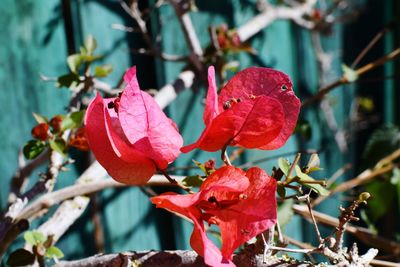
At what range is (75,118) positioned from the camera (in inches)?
27.2

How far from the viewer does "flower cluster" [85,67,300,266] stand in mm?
416

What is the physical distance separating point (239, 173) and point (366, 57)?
1.63m

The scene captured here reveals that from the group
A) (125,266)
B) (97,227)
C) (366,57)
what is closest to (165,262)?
(125,266)

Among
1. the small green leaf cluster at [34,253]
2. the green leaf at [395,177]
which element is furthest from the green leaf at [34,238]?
the green leaf at [395,177]

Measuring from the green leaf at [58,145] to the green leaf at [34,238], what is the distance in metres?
0.10

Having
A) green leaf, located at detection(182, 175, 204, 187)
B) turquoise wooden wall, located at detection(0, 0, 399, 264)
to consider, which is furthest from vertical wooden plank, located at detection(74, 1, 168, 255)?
green leaf, located at detection(182, 175, 204, 187)

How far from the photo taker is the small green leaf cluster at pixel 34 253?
0.62m

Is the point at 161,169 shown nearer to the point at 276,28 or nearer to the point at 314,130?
the point at 276,28

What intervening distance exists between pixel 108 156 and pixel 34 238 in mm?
248

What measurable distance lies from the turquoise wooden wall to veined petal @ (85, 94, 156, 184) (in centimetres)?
→ 61

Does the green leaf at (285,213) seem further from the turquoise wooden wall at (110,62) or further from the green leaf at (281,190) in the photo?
the green leaf at (281,190)

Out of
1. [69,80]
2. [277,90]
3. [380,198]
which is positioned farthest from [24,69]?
[380,198]

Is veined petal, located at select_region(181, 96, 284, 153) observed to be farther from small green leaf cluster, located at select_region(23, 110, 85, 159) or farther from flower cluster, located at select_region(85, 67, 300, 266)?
small green leaf cluster, located at select_region(23, 110, 85, 159)

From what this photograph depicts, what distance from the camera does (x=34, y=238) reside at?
64 cm
